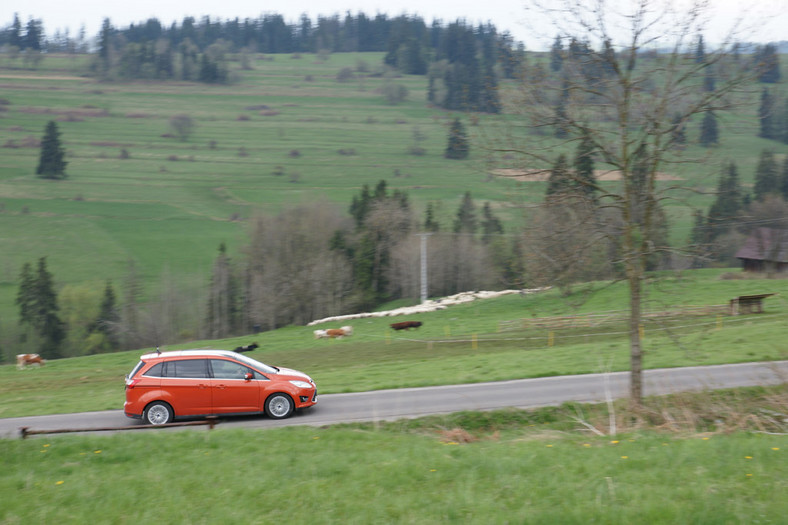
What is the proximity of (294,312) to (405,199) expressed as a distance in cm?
2169

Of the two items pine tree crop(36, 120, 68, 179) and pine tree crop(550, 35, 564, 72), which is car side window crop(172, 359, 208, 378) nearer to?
pine tree crop(550, 35, 564, 72)

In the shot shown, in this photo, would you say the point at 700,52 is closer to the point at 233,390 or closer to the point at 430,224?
the point at 233,390

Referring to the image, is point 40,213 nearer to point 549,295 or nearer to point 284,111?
point 284,111

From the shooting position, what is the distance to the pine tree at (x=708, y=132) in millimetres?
12713

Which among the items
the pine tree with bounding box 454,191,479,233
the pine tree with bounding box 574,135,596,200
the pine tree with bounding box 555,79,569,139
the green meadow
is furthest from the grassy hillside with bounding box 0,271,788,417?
the pine tree with bounding box 454,191,479,233

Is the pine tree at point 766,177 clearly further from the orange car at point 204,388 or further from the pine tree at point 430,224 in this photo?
the orange car at point 204,388

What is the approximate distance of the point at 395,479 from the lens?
8141 mm

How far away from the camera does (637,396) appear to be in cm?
1284

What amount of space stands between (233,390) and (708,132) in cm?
1156

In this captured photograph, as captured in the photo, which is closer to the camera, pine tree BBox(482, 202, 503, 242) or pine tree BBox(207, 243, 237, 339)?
pine tree BBox(207, 243, 237, 339)

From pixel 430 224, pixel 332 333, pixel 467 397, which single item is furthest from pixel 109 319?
pixel 467 397

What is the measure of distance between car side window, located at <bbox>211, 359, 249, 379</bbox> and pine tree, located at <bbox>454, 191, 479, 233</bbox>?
224 ft

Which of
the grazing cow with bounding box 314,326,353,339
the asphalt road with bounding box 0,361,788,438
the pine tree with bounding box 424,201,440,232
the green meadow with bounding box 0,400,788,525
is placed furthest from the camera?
the pine tree with bounding box 424,201,440,232

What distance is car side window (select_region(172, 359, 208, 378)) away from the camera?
14812 mm
